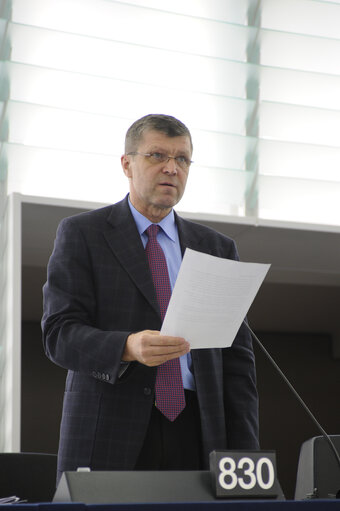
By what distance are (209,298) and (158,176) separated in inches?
22.7

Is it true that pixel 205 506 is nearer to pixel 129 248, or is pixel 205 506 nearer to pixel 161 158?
pixel 129 248

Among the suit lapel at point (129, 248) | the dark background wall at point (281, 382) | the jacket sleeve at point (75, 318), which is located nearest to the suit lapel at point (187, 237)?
the suit lapel at point (129, 248)

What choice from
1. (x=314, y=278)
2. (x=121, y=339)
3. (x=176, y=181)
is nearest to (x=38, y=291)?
(x=314, y=278)

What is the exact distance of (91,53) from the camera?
3.63 meters

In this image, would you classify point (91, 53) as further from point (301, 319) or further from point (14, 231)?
point (301, 319)

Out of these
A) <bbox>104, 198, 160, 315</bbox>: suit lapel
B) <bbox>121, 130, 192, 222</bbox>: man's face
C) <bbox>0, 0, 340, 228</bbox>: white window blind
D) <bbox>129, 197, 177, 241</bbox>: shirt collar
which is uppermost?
<bbox>0, 0, 340, 228</bbox>: white window blind

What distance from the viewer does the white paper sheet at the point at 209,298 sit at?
154 centimetres

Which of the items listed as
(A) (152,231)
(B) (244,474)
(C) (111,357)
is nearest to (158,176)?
(A) (152,231)

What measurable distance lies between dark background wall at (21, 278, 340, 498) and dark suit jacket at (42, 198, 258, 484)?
12.1ft

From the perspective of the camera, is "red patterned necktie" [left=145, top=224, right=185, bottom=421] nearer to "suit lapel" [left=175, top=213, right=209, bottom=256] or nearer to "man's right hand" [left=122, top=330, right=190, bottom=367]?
"suit lapel" [left=175, top=213, right=209, bottom=256]

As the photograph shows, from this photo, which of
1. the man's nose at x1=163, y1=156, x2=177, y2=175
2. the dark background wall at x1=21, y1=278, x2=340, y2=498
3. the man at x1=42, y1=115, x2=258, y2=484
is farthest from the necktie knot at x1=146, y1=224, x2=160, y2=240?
the dark background wall at x1=21, y1=278, x2=340, y2=498

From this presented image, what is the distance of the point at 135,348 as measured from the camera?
166cm

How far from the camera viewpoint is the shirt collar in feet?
7.01

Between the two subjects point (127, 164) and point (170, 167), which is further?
point (127, 164)
